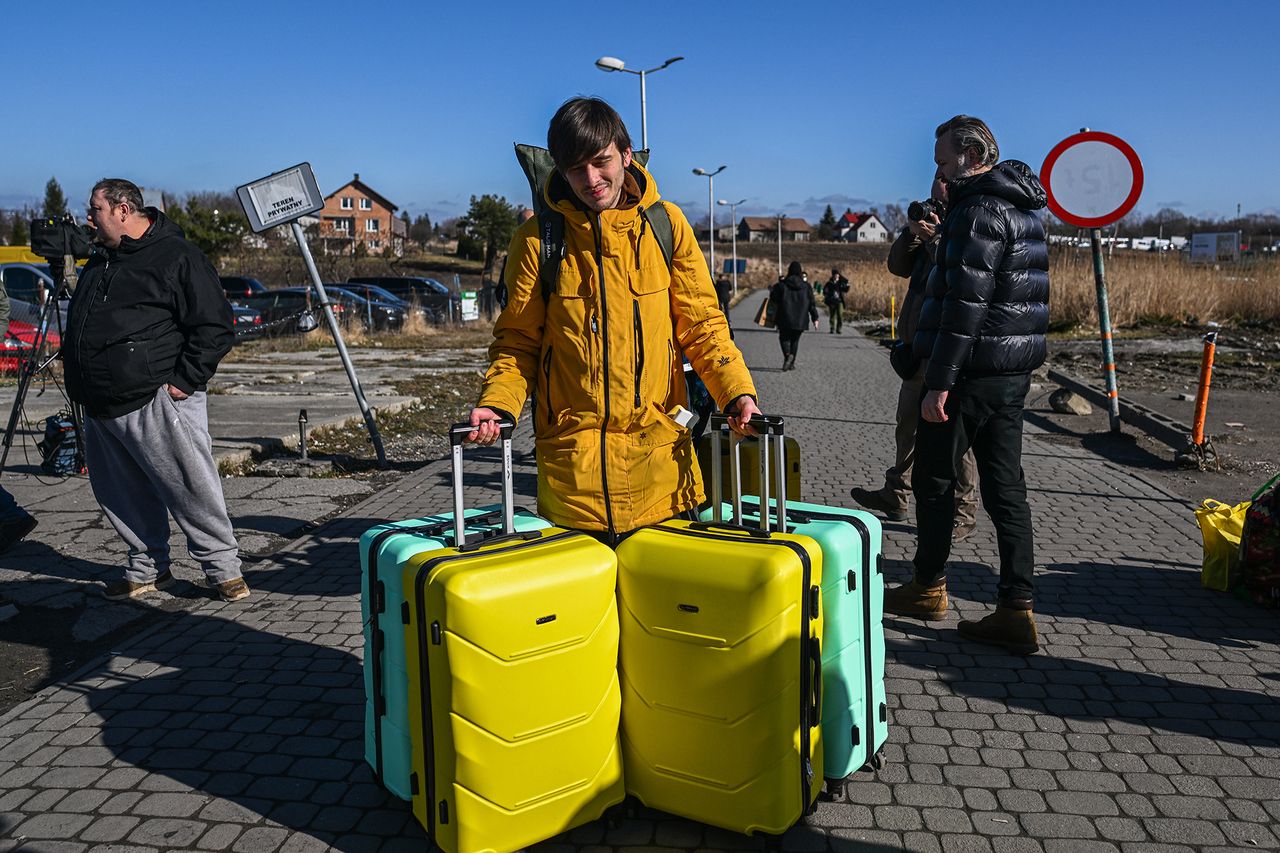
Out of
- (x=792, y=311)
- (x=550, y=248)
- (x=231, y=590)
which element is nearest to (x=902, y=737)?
(x=550, y=248)

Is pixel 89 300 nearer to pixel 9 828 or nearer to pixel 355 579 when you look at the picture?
pixel 355 579

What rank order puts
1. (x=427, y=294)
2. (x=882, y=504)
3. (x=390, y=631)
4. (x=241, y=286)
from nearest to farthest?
(x=390, y=631)
(x=882, y=504)
(x=241, y=286)
(x=427, y=294)

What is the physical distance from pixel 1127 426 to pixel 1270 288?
17.1m

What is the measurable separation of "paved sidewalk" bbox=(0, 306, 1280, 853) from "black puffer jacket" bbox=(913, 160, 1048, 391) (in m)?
1.25

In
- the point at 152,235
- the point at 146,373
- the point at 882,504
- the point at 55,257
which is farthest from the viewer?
the point at 882,504

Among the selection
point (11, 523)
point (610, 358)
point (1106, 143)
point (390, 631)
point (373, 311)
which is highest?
point (1106, 143)

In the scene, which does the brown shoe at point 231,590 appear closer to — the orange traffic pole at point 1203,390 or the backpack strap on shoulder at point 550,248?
the backpack strap on shoulder at point 550,248

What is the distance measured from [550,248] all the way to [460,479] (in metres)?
0.76

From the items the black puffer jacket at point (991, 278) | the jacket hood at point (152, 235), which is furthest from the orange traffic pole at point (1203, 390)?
the jacket hood at point (152, 235)

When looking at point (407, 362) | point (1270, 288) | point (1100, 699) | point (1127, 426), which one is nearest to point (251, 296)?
point (407, 362)

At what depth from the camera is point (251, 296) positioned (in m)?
27.8

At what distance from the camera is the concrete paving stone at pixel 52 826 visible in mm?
3119

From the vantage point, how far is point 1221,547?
530 cm

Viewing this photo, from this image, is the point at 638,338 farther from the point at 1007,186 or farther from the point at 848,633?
the point at 1007,186
